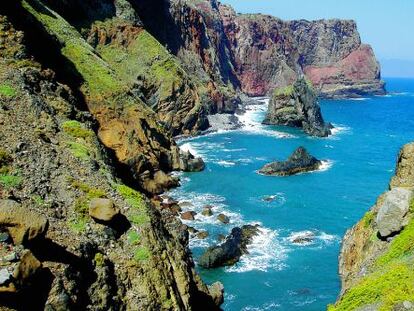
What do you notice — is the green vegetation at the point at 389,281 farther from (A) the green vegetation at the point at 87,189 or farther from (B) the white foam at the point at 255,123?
(B) the white foam at the point at 255,123

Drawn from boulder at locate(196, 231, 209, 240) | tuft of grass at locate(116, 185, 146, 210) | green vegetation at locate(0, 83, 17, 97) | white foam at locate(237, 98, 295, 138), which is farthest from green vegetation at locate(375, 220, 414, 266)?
white foam at locate(237, 98, 295, 138)

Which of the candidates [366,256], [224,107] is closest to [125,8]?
[224,107]

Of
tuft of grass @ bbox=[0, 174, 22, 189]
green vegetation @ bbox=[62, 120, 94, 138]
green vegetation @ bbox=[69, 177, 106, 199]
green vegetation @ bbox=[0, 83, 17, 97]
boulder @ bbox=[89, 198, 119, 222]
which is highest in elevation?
green vegetation @ bbox=[0, 83, 17, 97]

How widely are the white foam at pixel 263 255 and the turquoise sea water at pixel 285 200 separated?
11 cm

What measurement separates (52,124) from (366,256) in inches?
1039

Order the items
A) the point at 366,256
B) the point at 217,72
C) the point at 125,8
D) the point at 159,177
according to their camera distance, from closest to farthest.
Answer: the point at 366,256 < the point at 159,177 < the point at 125,8 < the point at 217,72

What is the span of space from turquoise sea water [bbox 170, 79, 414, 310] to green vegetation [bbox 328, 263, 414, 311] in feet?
72.0

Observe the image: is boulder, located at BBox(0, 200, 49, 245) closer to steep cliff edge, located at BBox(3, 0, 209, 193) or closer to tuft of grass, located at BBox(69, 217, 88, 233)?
tuft of grass, located at BBox(69, 217, 88, 233)

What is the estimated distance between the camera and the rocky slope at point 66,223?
2281 cm

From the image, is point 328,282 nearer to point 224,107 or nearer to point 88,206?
point 88,206

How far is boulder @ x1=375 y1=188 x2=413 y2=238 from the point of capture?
23.7m

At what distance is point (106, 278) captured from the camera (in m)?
26.3

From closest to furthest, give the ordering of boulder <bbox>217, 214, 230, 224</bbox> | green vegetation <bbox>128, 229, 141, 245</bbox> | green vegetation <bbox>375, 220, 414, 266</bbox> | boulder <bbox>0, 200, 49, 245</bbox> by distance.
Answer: green vegetation <bbox>375, 220, 414, 266</bbox> → boulder <bbox>0, 200, 49, 245</bbox> → green vegetation <bbox>128, 229, 141, 245</bbox> → boulder <bbox>217, 214, 230, 224</bbox>

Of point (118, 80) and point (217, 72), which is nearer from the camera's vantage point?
point (118, 80)
